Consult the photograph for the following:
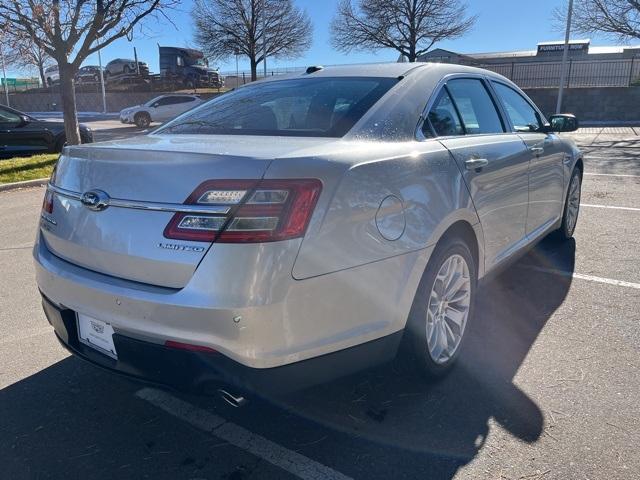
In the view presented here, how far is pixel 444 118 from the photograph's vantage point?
10.3 feet

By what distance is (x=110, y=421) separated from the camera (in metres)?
2.68

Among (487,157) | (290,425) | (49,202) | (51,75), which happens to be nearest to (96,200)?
(49,202)

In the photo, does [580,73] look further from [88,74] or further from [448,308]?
[88,74]

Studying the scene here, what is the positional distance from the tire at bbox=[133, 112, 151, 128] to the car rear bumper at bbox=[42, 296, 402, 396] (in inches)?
962

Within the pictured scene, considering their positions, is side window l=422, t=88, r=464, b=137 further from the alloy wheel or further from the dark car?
→ the dark car

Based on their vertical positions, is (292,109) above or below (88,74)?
below

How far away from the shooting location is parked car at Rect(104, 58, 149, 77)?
40.2m

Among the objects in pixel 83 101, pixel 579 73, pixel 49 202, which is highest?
pixel 579 73

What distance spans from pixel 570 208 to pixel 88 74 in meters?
43.9

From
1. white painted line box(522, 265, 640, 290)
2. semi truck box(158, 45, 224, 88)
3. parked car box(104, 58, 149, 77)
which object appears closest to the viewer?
white painted line box(522, 265, 640, 290)

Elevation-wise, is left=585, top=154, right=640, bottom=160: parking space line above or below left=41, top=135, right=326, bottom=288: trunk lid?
below

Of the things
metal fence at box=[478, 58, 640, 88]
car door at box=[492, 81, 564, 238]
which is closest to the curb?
car door at box=[492, 81, 564, 238]

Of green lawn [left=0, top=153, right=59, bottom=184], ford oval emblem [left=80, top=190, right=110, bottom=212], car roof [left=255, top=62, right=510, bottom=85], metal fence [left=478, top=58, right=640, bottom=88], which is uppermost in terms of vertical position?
metal fence [left=478, top=58, right=640, bottom=88]

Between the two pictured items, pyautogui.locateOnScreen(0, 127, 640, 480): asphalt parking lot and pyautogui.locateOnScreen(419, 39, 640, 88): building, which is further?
pyautogui.locateOnScreen(419, 39, 640, 88): building
